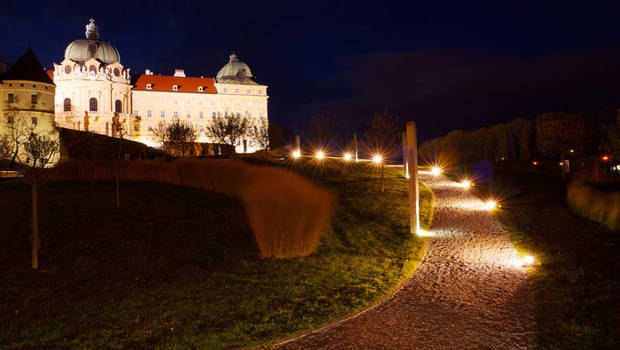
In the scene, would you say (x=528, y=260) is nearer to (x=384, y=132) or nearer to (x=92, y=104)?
(x=384, y=132)

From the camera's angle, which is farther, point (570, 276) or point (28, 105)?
point (28, 105)

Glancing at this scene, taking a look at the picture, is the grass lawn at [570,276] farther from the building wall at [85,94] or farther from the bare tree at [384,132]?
the building wall at [85,94]

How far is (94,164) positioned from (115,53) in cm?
6741

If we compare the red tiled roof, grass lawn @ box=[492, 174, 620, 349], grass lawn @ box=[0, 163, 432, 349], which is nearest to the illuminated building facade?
the red tiled roof

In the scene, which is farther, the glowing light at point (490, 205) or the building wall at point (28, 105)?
the building wall at point (28, 105)

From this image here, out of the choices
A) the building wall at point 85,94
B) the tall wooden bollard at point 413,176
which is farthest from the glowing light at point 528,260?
the building wall at point 85,94

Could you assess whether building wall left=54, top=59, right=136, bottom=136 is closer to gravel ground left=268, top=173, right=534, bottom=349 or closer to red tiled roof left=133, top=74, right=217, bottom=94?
red tiled roof left=133, top=74, right=217, bottom=94

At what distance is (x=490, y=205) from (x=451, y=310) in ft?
45.8

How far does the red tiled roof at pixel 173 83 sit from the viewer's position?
9712 centimetres

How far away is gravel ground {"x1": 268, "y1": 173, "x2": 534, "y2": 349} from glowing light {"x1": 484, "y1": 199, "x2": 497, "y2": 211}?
672 cm

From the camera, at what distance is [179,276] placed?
11195 millimetres

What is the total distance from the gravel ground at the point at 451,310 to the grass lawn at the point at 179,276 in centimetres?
47

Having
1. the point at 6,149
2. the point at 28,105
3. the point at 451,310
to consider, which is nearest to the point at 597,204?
the point at 451,310

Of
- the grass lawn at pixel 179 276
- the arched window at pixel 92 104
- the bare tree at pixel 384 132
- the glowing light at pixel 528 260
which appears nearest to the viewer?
the grass lawn at pixel 179 276
